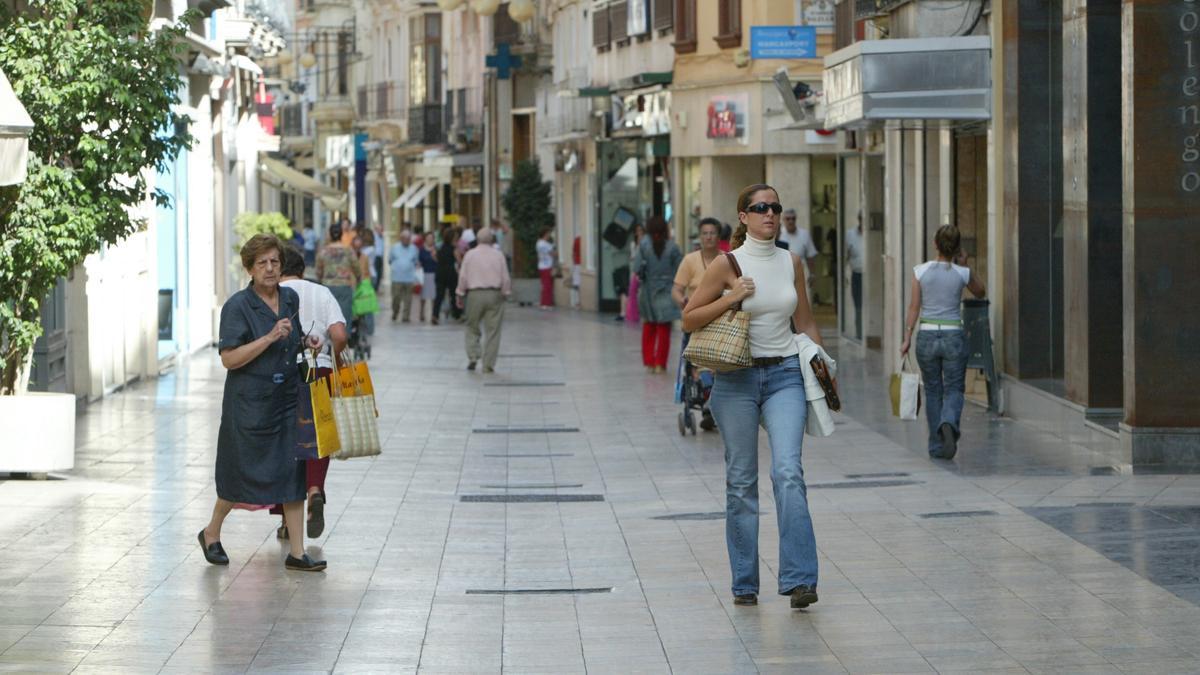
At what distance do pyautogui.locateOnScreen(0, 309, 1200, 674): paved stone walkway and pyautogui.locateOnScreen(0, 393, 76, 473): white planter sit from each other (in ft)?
0.50

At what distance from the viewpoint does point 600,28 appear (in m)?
45.4

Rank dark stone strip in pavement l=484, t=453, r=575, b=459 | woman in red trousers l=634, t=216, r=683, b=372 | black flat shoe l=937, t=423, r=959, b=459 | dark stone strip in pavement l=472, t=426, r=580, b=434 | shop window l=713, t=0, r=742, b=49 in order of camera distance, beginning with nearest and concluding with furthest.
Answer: black flat shoe l=937, t=423, r=959, b=459 → dark stone strip in pavement l=484, t=453, r=575, b=459 → dark stone strip in pavement l=472, t=426, r=580, b=434 → woman in red trousers l=634, t=216, r=683, b=372 → shop window l=713, t=0, r=742, b=49

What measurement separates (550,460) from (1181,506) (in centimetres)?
557

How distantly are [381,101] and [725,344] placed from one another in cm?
6580

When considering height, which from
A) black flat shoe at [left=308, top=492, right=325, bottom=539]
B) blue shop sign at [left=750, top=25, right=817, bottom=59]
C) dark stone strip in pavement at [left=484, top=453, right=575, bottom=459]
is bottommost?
dark stone strip in pavement at [left=484, top=453, right=575, bottom=459]

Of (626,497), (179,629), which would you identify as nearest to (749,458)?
(179,629)

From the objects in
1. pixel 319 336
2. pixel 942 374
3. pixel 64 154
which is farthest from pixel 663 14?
pixel 319 336

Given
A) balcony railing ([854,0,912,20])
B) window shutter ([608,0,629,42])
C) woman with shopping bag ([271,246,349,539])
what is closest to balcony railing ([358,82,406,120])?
window shutter ([608,0,629,42])

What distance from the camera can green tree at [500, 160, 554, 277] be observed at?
4794 centimetres

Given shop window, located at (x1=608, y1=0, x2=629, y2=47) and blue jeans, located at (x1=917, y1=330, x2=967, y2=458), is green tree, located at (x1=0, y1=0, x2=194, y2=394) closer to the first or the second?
blue jeans, located at (x1=917, y1=330, x2=967, y2=458)

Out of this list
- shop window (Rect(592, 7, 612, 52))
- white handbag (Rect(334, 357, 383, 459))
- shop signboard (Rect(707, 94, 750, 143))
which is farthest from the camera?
shop window (Rect(592, 7, 612, 52))

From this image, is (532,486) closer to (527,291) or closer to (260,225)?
(260,225)

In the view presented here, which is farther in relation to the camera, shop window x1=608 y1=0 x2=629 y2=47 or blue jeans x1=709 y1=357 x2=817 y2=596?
shop window x1=608 y1=0 x2=629 y2=47

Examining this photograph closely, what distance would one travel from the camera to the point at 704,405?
56.4 ft
